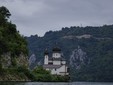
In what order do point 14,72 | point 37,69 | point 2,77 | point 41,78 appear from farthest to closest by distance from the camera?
point 37,69 → point 41,78 → point 14,72 → point 2,77

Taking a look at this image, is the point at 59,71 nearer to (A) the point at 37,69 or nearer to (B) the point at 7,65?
(A) the point at 37,69

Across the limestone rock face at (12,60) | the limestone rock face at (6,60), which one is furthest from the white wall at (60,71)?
the limestone rock face at (6,60)

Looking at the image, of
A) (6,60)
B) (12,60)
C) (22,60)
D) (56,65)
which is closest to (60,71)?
(56,65)

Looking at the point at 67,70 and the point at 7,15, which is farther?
the point at 67,70

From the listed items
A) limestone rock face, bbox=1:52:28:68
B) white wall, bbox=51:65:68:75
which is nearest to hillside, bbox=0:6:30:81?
limestone rock face, bbox=1:52:28:68

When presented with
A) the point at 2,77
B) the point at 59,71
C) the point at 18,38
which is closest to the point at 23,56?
the point at 18,38

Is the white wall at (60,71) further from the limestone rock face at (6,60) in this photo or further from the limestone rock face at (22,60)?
the limestone rock face at (6,60)

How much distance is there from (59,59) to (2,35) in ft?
182

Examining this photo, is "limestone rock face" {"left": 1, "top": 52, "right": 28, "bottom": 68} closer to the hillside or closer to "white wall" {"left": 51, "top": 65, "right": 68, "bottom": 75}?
the hillside

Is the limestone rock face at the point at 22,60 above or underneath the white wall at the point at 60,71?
above

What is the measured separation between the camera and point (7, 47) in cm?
12362

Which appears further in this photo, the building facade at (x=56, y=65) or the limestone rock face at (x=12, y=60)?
the building facade at (x=56, y=65)

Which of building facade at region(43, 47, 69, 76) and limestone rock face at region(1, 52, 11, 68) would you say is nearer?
limestone rock face at region(1, 52, 11, 68)

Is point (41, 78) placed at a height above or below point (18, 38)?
below
